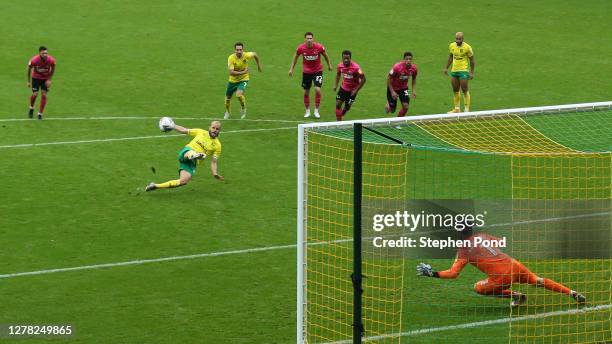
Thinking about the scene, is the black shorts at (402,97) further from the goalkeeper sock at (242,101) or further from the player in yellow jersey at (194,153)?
the player in yellow jersey at (194,153)

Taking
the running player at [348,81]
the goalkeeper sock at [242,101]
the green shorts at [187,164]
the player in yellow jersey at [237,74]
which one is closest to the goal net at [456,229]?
the green shorts at [187,164]

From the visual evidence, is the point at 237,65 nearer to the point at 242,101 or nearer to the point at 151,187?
the point at 242,101

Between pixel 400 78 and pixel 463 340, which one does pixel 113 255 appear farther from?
pixel 400 78

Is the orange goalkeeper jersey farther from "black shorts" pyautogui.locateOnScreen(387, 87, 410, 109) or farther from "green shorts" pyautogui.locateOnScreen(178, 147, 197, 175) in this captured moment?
"black shorts" pyautogui.locateOnScreen(387, 87, 410, 109)

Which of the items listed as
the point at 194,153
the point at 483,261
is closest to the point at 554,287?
the point at 483,261

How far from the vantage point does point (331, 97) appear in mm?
30562

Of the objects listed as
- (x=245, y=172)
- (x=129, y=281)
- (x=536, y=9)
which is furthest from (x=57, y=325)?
(x=536, y=9)

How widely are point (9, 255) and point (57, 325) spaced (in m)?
3.28

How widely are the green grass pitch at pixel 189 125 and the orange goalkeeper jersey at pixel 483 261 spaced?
0.72 m

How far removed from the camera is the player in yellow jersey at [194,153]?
71.4ft

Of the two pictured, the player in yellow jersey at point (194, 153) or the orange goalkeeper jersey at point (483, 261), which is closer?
the orange goalkeeper jersey at point (483, 261)

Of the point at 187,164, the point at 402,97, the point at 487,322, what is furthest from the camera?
the point at 402,97

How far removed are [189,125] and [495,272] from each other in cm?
1297

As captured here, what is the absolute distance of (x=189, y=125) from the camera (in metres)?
27.5
